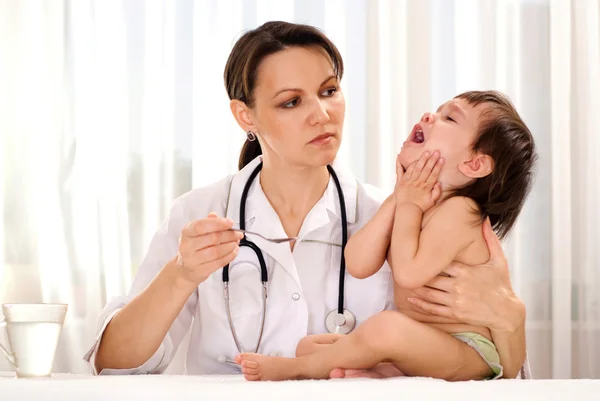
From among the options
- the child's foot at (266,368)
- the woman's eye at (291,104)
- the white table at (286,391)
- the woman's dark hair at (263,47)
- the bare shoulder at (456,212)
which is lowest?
the child's foot at (266,368)

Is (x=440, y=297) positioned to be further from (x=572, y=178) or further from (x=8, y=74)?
(x=8, y=74)

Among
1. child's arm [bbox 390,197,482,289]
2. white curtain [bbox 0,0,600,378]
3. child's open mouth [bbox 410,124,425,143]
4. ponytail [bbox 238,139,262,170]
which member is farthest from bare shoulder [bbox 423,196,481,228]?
white curtain [bbox 0,0,600,378]

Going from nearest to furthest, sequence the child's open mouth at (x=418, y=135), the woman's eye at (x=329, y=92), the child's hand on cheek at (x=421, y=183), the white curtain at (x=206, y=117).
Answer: the child's hand on cheek at (x=421, y=183) → the child's open mouth at (x=418, y=135) → the woman's eye at (x=329, y=92) → the white curtain at (x=206, y=117)

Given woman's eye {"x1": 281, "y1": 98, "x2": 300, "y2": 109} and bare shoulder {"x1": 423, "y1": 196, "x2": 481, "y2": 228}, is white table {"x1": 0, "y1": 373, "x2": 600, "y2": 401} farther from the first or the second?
woman's eye {"x1": 281, "y1": 98, "x2": 300, "y2": 109}

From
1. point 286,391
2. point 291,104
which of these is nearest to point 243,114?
point 291,104

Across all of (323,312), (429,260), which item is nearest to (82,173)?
(323,312)

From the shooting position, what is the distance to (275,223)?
6.40 feet

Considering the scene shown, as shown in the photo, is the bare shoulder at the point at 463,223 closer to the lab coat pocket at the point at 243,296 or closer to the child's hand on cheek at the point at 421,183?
the child's hand on cheek at the point at 421,183

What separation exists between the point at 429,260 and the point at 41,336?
0.75 metres

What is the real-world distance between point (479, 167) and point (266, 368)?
641 millimetres

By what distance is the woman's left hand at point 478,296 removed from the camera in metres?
1.58

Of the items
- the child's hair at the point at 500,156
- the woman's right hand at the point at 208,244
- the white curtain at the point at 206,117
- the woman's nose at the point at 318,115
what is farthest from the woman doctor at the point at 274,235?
the white curtain at the point at 206,117

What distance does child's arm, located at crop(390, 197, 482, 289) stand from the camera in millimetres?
1600

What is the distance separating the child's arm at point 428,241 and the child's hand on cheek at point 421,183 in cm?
4
